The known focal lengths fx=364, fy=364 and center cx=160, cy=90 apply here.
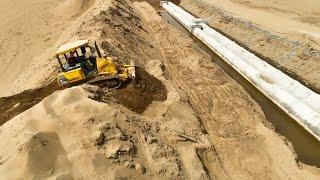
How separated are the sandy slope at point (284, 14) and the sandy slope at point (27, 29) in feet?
45.1

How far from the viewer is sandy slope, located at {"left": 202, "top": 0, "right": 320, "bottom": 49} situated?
80.3 feet

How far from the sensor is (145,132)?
12852 mm

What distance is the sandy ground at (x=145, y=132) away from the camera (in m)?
10.9

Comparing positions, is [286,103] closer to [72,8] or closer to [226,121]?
[226,121]

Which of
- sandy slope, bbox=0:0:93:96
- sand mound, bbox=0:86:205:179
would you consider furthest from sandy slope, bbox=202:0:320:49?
sand mound, bbox=0:86:205:179

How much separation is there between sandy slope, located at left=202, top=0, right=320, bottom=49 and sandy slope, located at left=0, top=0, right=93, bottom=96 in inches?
541

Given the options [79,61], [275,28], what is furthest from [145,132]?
[275,28]

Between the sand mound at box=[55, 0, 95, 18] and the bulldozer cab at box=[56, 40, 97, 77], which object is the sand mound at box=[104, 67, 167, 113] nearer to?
the bulldozer cab at box=[56, 40, 97, 77]

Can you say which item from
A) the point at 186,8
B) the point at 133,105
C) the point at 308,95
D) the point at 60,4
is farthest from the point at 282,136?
the point at 60,4

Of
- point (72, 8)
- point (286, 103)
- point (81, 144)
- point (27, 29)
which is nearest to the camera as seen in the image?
point (81, 144)

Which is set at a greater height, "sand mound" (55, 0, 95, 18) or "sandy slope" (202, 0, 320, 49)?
"sandy slope" (202, 0, 320, 49)

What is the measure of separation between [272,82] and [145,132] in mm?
8777

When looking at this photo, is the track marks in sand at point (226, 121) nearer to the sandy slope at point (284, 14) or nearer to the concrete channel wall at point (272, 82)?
the concrete channel wall at point (272, 82)

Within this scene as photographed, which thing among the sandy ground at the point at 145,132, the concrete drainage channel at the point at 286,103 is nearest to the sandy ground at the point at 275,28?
the concrete drainage channel at the point at 286,103
